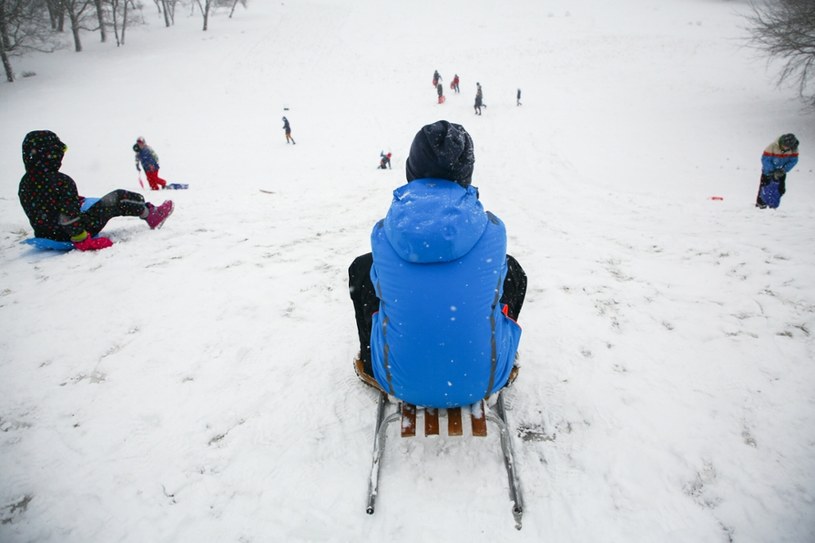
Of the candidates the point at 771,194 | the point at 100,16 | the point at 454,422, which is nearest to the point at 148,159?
the point at 454,422

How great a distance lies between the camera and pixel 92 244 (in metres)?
5.41

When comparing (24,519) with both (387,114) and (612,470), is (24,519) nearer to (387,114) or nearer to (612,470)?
(612,470)

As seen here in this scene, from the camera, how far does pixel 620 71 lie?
28094 mm

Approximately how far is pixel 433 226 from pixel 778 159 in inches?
390

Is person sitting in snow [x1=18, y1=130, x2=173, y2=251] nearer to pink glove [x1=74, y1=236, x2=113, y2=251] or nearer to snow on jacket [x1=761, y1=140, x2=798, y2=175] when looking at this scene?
pink glove [x1=74, y1=236, x2=113, y2=251]

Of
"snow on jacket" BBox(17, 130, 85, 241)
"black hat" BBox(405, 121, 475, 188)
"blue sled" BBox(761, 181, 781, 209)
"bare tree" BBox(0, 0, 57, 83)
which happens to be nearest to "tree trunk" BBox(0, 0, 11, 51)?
"bare tree" BBox(0, 0, 57, 83)

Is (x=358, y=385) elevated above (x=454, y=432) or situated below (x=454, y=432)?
below

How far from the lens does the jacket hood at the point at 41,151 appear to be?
16.0ft

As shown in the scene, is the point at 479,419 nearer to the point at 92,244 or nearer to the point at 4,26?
the point at 92,244

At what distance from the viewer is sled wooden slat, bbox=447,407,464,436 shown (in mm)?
2180

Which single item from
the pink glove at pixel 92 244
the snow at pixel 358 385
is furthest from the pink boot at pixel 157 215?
the pink glove at pixel 92 244

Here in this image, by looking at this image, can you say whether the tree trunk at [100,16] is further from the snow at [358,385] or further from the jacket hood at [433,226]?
the jacket hood at [433,226]

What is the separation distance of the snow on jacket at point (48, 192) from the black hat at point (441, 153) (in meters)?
5.56

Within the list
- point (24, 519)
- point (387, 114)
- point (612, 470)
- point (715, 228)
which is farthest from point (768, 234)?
point (387, 114)
